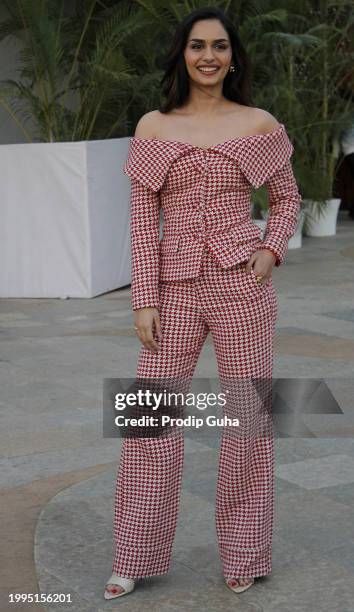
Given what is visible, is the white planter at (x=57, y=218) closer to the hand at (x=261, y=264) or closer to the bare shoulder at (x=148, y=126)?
the bare shoulder at (x=148, y=126)

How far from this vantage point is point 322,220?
44.4 ft

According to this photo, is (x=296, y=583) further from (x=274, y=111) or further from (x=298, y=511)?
(x=274, y=111)

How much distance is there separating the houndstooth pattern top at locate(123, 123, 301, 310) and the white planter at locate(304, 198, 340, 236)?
987 cm

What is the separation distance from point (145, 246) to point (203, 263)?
0.18 metres

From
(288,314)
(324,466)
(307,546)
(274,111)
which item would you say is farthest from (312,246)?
(307,546)

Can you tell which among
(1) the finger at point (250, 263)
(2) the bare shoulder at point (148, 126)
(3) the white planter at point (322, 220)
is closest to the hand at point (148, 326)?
(1) the finger at point (250, 263)

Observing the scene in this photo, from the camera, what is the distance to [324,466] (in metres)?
4.95

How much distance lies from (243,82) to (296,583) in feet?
5.08

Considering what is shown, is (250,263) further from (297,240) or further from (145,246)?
(297,240)

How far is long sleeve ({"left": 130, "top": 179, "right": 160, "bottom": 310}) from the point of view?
3.50 m

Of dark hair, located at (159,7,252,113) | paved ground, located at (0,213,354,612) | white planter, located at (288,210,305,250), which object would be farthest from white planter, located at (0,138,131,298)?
dark hair, located at (159,7,252,113)

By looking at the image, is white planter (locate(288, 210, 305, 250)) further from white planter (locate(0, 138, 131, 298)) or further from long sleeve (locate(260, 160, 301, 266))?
long sleeve (locate(260, 160, 301, 266))

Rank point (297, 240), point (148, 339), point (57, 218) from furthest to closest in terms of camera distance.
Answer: point (297, 240) < point (57, 218) < point (148, 339)

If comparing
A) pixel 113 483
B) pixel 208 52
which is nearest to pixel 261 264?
pixel 208 52
